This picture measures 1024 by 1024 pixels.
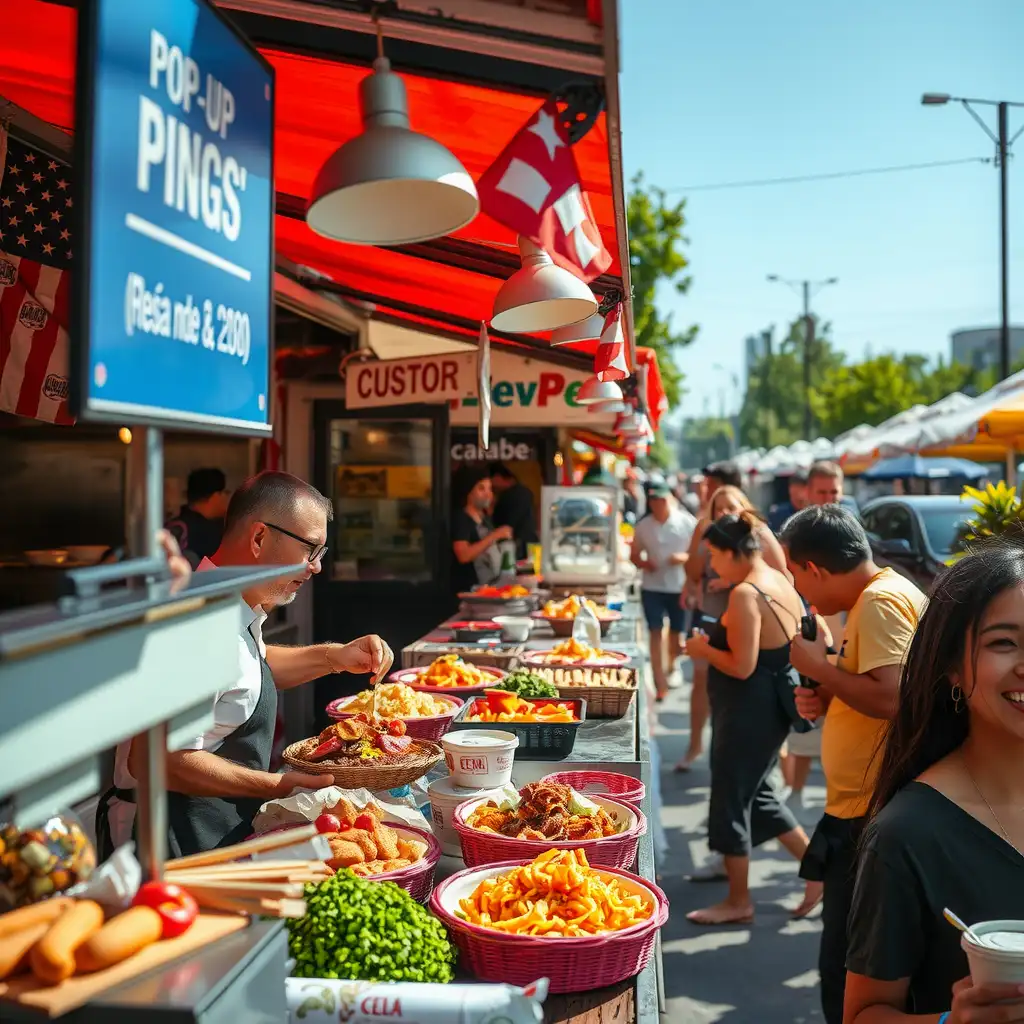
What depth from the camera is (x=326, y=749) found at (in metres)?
3.28

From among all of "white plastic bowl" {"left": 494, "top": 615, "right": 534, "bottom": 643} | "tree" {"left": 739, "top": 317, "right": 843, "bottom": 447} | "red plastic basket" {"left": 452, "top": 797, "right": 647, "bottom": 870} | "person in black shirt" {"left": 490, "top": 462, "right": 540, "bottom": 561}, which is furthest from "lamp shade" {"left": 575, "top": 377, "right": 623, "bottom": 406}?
"tree" {"left": 739, "top": 317, "right": 843, "bottom": 447}

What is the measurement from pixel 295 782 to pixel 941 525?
45.2 feet

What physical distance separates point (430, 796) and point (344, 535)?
6.73m

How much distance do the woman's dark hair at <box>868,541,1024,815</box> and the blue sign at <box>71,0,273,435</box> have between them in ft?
5.40

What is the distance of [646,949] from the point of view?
7.68 feet

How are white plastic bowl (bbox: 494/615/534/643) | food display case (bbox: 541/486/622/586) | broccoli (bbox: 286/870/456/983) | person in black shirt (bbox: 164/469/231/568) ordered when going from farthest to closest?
food display case (bbox: 541/486/622/586), person in black shirt (bbox: 164/469/231/568), white plastic bowl (bbox: 494/615/534/643), broccoli (bbox: 286/870/456/983)

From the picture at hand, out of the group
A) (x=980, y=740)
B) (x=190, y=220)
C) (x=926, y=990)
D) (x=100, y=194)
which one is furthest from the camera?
(x=980, y=740)

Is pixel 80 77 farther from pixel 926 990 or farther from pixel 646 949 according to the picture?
pixel 926 990

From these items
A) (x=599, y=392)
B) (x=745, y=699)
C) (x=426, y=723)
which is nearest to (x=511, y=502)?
(x=599, y=392)

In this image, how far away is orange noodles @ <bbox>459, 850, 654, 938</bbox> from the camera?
2.29m

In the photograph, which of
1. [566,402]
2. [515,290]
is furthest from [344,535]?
[515,290]

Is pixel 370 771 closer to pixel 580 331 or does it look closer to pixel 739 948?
pixel 580 331

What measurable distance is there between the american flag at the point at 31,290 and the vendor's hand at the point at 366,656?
1.87 m

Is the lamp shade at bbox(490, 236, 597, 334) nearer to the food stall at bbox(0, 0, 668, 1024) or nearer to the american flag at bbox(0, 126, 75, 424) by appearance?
the food stall at bbox(0, 0, 668, 1024)
